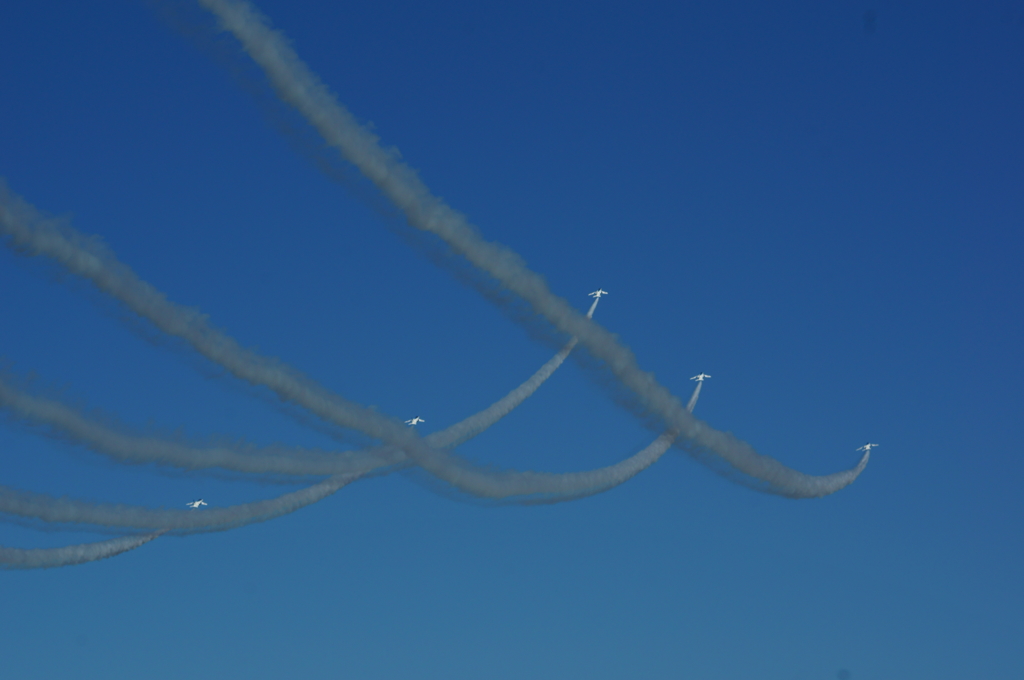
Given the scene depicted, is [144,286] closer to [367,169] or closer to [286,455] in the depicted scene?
[367,169]

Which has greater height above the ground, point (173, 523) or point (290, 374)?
point (290, 374)

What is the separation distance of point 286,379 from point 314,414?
1.21 m

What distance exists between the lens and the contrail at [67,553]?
85.1 ft

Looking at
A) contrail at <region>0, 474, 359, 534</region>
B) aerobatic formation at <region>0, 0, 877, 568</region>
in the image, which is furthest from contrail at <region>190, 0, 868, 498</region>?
contrail at <region>0, 474, 359, 534</region>

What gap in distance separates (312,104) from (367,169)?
159cm

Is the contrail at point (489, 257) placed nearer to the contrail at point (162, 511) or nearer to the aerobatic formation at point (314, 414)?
the aerobatic formation at point (314, 414)

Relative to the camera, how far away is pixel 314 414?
22266 millimetres

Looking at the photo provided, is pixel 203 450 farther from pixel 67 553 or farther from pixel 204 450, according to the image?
pixel 67 553

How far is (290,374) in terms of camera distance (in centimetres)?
2169

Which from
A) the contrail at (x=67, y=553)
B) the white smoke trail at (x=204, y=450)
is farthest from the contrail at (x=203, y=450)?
the contrail at (x=67, y=553)

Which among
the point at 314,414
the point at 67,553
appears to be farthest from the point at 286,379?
the point at 67,553

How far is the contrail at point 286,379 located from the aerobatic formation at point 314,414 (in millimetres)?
27

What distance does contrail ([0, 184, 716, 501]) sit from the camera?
1522cm

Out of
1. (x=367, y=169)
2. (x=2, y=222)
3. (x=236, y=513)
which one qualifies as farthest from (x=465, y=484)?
(x=2, y=222)
